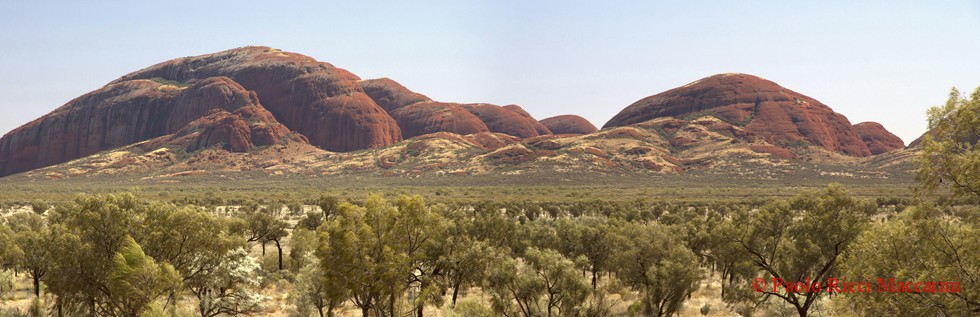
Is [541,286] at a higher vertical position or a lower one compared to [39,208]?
higher

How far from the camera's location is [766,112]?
175m

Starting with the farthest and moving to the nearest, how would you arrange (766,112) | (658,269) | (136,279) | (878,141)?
(878,141) → (766,112) → (658,269) → (136,279)

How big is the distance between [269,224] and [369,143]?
165482 mm

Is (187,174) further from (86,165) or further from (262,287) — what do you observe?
(262,287)

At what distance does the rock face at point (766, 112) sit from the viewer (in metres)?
165

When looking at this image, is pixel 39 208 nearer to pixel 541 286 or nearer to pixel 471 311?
pixel 471 311

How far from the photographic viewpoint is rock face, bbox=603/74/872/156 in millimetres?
164750

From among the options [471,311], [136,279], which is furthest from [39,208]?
[471,311]

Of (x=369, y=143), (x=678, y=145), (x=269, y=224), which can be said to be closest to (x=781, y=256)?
(x=269, y=224)

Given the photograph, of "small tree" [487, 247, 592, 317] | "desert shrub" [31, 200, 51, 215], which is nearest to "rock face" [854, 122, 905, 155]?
"small tree" [487, 247, 592, 317]

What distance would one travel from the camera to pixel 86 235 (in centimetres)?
1739

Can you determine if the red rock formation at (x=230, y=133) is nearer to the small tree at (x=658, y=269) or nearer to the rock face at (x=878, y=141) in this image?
the small tree at (x=658, y=269)

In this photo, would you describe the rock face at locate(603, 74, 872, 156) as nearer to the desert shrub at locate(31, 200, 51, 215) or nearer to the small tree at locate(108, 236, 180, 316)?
the small tree at locate(108, 236, 180, 316)

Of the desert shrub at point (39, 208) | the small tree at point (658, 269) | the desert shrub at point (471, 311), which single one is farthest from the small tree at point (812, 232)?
the desert shrub at point (39, 208)
